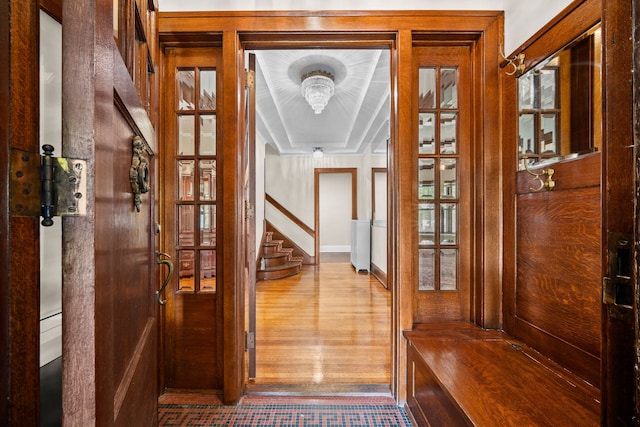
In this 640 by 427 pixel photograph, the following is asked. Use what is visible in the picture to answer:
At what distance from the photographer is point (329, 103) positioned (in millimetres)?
3787

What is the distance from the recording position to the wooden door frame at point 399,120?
1651mm

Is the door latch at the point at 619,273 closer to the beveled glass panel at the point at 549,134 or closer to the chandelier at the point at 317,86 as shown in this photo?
the beveled glass panel at the point at 549,134

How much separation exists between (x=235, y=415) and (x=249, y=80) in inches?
76.6

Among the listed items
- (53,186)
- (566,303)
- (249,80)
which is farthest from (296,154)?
(53,186)

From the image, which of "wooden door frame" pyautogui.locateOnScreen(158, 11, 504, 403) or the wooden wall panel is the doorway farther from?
the wooden wall panel

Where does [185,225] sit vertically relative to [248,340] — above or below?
above

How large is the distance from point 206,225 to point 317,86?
188cm

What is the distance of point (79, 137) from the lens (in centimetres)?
51

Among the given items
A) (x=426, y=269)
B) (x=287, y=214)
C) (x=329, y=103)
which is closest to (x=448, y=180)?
(x=426, y=269)

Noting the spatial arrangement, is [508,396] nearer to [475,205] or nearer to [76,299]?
[475,205]

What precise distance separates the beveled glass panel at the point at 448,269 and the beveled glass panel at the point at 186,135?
1.67 metres

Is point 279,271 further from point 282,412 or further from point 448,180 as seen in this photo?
point 448,180

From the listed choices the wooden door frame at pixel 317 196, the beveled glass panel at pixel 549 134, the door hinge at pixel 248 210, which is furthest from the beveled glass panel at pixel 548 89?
the wooden door frame at pixel 317 196

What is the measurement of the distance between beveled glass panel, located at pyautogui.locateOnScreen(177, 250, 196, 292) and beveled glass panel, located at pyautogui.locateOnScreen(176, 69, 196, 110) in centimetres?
91
